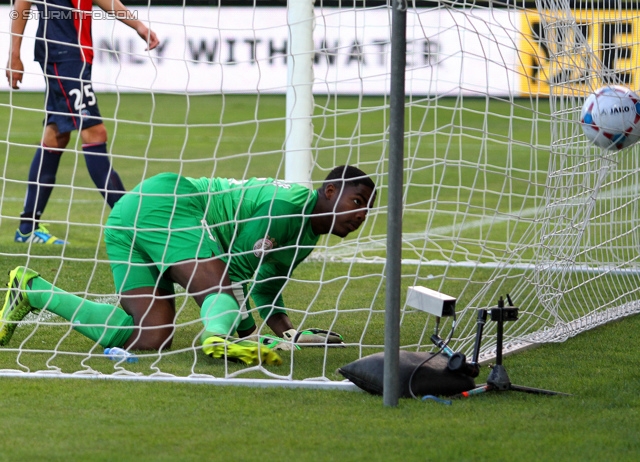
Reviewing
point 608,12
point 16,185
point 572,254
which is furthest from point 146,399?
point 16,185

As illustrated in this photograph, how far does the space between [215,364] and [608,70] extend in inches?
99.2

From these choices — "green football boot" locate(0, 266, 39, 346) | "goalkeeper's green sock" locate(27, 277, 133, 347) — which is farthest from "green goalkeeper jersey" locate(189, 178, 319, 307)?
"green football boot" locate(0, 266, 39, 346)

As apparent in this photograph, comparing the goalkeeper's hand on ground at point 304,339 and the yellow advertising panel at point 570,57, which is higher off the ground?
the yellow advertising panel at point 570,57

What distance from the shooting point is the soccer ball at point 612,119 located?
4266mm

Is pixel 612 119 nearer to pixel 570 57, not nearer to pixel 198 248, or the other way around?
pixel 570 57

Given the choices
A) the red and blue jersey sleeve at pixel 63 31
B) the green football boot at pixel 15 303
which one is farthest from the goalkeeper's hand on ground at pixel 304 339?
the red and blue jersey sleeve at pixel 63 31

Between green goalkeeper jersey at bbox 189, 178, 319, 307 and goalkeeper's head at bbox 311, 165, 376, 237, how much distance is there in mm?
74

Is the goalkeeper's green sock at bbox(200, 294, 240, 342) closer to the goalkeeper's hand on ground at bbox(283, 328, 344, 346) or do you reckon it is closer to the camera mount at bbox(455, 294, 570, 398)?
the goalkeeper's hand on ground at bbox(283, 328, 344, 346)

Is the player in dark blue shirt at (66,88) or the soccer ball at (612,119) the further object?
the player in dark blue shirt at (66,88)

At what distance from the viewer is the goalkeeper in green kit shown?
13.1 ft

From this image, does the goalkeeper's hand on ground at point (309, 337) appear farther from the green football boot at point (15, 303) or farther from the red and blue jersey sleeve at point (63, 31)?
the red and blue jersey sleeve at point (63, 31)

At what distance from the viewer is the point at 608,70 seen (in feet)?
15.8

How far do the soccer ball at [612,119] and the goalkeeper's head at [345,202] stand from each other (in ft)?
3.57

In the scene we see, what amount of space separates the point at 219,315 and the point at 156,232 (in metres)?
0.54
